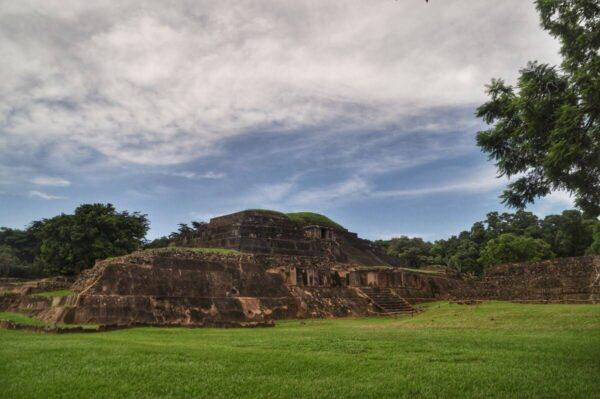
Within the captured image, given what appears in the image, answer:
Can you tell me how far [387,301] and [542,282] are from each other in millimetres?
7396

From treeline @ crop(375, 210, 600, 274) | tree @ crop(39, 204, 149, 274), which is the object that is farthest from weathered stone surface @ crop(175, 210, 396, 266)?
treeline @ crop(375, 210, 600, 274)

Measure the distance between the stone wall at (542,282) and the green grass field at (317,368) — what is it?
984 centimetres

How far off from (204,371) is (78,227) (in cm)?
2854

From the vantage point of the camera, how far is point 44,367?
661 cm

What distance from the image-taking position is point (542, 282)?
2077 cm

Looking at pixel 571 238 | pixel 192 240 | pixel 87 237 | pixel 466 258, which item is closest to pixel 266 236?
pixel 192 240

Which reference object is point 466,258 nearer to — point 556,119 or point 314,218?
point 314,218

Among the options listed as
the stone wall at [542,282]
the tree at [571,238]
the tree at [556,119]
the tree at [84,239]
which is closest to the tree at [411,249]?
the tree at [571,238]

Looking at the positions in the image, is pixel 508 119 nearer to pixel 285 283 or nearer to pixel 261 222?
pixel 285 283

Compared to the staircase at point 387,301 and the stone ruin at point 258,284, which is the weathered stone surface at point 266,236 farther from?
the staircase at point 387,301

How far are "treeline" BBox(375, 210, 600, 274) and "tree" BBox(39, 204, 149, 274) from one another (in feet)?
71.8

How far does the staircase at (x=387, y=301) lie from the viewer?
2183cm

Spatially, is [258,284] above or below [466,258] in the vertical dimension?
below

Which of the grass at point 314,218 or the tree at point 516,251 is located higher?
the grass at point 314,218
